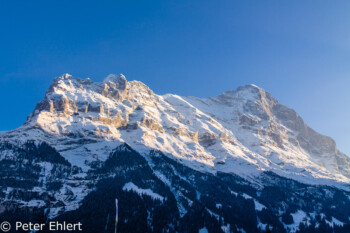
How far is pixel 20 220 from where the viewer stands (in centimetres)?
16050

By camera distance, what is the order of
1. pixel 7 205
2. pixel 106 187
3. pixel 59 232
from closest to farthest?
pixel 59 232 → pixel 7 205 → pixel 106 187

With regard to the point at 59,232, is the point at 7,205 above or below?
above

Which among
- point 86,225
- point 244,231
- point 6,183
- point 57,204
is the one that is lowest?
point 244,231

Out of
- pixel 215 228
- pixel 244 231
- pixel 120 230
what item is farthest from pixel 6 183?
pixel 244 231

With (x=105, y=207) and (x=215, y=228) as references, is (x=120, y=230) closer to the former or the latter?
(x=105, y=207)

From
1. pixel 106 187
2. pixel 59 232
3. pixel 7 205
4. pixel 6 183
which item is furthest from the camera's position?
pixel 106 187

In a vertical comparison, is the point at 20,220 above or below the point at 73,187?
below

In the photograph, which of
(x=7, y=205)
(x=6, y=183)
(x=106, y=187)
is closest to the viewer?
(x=7, y=205)

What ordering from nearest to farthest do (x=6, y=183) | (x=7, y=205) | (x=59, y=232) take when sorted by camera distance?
(x=59, y=232) → (x=7, y=205) → (x=6, y=183)

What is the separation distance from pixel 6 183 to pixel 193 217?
94.3 meters

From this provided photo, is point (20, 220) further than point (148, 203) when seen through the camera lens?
No

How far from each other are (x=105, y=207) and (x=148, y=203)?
81.4 feet

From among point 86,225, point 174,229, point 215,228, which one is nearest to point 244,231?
point 215,228

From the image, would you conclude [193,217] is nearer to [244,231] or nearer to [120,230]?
[244,231]
